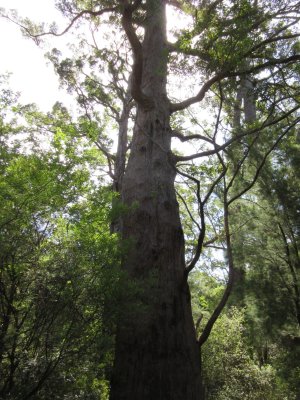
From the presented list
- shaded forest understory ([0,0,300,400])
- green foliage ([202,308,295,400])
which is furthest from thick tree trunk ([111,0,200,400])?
green foliage ([202,308,295,400])

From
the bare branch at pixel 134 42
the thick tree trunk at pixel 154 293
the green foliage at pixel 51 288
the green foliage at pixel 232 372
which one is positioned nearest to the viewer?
the green foliage at pixel 51 288

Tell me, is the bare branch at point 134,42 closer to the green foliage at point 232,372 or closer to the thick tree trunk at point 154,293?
the thick tree trunk at point 154,293

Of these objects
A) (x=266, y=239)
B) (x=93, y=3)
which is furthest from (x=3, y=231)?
(x=93, y=3)

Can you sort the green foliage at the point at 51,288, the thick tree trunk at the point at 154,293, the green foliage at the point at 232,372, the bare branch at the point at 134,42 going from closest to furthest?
the green foliage at the point at 51,288
the thick tree trunk at the point at 154,293
the bare branch at the point at 134,42
the green foliage at the point at 232,372

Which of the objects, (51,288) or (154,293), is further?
(154,293)

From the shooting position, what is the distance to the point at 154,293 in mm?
3658

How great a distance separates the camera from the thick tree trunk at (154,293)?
3.41m

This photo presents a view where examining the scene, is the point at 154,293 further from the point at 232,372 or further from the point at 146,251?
the point at 232,372

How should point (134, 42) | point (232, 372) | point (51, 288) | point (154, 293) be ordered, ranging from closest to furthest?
1. point (51, 288)
2. point (154, 293)
3. point (134, 42)
4. point (232, 372)

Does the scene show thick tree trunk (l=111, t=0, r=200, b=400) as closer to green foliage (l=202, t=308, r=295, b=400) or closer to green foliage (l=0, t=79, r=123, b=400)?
green foliage (l=0, t=79, r=123, b=400)

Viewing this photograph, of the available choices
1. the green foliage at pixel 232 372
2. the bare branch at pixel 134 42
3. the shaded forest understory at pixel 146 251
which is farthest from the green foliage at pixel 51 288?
the green foliage at pixel 232 372

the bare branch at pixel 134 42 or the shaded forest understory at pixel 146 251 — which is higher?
the bare branch at pixel 134 42

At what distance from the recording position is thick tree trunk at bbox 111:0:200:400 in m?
3.41

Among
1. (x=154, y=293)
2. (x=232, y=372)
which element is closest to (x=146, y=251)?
(x=154, y=293)
